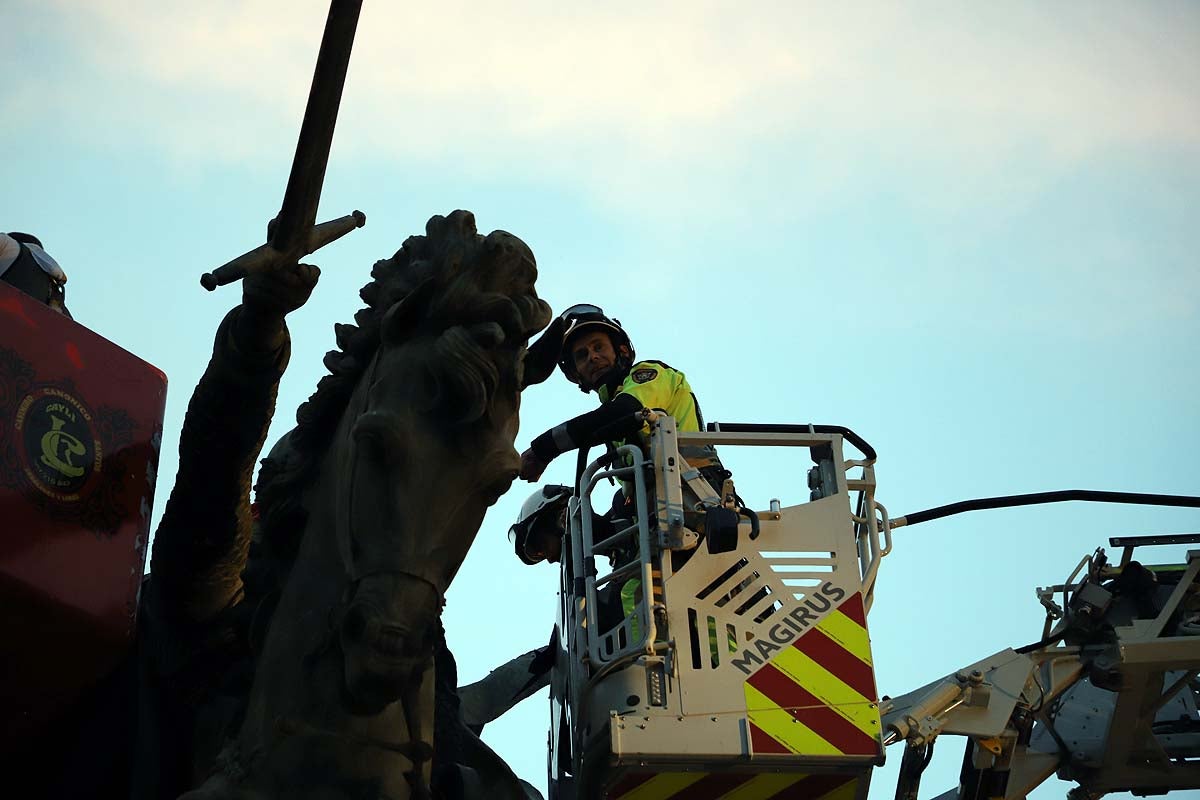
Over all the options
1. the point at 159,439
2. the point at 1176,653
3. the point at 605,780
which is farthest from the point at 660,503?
the point at 1176,653

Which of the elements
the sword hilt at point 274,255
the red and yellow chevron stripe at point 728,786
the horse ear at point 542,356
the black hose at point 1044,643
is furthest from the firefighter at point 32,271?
the black hose at point 1044,643

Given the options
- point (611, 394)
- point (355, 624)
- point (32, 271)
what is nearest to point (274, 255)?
point (355, 624)

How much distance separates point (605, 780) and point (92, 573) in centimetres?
316

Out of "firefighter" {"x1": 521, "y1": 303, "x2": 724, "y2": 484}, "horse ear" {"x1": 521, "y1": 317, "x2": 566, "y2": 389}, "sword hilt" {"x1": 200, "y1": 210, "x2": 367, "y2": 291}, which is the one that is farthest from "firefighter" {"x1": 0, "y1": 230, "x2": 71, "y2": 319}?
"horse ear" {"x1": 521, "y1": 317, "x2": 566, "y2": 389}

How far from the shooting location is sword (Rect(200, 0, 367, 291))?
238 inches

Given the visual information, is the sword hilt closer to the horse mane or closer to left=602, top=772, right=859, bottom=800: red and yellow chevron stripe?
the horse mane

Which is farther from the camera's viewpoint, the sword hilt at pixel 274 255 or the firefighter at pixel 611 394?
the firefighter at pixel 611 394

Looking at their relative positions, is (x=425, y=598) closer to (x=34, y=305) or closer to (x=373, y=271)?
(x=373, y=271)

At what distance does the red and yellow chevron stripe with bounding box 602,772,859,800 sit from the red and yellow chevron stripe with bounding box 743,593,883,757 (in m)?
0.18

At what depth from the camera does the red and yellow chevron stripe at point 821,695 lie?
9172 mm

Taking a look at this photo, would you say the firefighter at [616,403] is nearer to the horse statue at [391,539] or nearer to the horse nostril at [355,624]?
the horse statue at [391,539]

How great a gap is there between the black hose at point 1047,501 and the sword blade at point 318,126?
19.6 feet

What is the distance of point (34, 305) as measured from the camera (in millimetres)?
7086

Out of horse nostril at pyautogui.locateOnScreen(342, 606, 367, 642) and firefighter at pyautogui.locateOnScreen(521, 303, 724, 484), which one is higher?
firefighter at pyautogui.locateOnScreen(521, 303, 724, 484)
